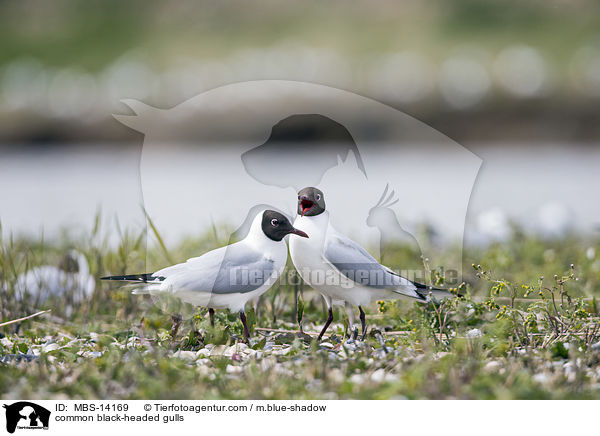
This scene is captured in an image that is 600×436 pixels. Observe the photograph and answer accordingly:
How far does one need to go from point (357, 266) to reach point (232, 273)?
0.54 meters

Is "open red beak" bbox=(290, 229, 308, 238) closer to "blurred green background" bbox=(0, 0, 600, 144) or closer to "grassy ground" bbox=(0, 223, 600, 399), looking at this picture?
"grassy ground" bbox=(0, 223, 600, 399)

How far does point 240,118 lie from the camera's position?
49.4 ft

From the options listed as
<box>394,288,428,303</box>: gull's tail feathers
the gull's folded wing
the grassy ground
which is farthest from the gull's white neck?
<box>394,288,428,303</box>: gull's tail feathers

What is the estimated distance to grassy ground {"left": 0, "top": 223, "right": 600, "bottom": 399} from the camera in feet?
9.43

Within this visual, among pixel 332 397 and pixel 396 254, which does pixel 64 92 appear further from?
pixel 332 397

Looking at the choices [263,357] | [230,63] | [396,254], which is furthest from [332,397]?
[230,63]

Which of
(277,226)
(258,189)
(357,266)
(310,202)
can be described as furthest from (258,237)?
(258,189)

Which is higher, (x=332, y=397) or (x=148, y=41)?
(x=148, y=41)

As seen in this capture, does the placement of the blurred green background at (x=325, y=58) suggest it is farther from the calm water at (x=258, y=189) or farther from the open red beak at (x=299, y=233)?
the open red beak at (x=299, y=233)

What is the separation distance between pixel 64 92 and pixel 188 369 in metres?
15.1

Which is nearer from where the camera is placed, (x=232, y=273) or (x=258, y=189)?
(x=232, y=273)

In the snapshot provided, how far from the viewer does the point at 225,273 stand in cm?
332

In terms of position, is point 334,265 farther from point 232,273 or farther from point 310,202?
point 232,273
